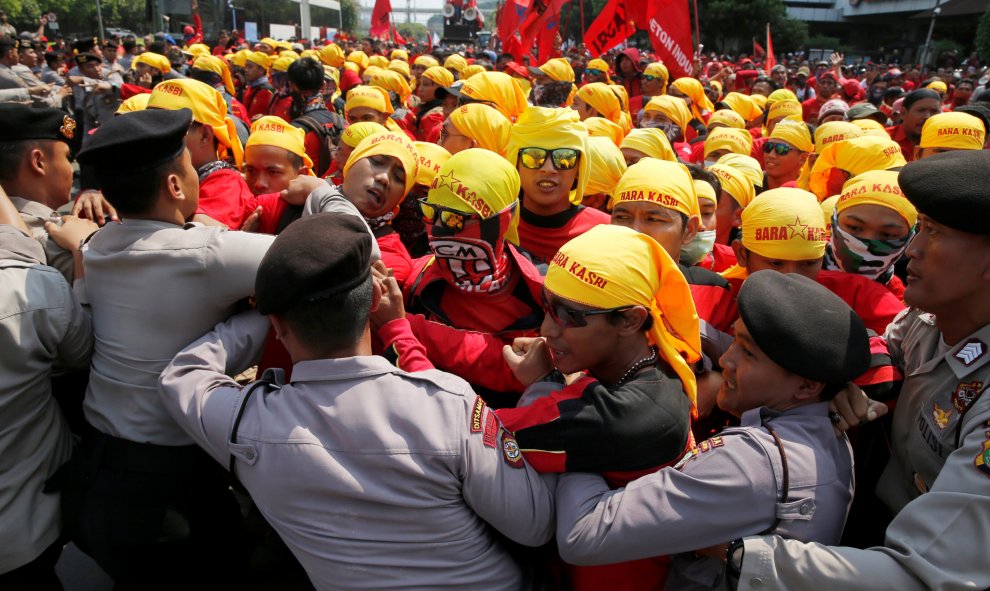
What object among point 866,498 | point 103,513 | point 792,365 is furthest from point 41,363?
point 866,498

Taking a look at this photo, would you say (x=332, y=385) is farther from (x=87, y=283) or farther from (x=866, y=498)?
(x=866, y=498)

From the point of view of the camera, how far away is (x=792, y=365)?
A: 1782 mm

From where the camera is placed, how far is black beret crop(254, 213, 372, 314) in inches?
64.3

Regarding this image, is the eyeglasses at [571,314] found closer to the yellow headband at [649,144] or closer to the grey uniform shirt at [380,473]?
the grey uniform shirt at [380,473]

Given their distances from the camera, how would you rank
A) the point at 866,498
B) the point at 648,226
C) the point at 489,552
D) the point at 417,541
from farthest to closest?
1. the point at 648,226
2. the point at 866,498
3. the point at 489,552
4. the point at 417,541

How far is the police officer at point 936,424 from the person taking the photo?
1477mm

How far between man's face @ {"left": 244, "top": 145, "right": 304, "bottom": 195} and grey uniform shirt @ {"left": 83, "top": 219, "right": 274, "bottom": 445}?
202cm

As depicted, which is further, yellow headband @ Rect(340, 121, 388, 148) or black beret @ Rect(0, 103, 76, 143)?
yellow headband @ Rect(340, 121, 388, 148)

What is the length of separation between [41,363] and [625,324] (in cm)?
194

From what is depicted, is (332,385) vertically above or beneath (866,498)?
above

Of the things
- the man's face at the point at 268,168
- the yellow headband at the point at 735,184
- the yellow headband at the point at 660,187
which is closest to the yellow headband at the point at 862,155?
the yellow headband at the point at 735,184

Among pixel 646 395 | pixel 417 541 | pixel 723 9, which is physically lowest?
pixel 417 541

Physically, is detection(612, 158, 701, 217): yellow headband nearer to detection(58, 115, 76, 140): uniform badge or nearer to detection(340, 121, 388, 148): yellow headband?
detection(340, 121, 388, 148): yellow headband

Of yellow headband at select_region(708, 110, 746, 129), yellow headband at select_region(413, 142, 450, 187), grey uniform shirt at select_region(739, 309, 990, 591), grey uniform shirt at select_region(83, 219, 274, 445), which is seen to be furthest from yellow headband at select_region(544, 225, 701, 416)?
yellow headband at select_region(708, 110, 746, 129)
